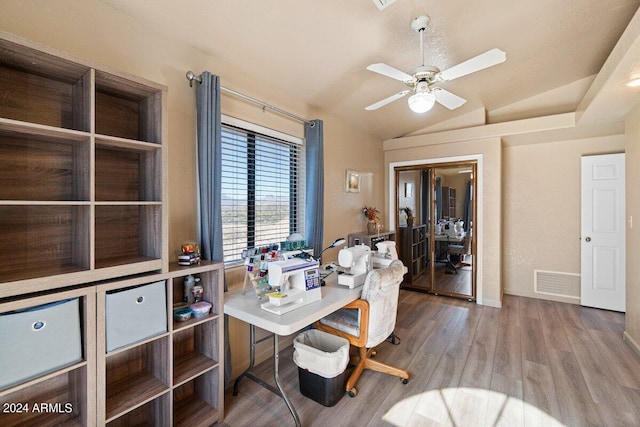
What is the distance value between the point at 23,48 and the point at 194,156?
38.9 inches

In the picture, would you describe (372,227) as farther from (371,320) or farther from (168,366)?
(168,366)

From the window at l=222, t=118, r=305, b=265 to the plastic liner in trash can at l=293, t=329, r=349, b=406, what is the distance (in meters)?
0.96

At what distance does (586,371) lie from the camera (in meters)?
2.31

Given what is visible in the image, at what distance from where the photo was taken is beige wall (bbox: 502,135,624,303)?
388 centimetres

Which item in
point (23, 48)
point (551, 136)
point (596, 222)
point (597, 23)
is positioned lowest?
point (596, 222)

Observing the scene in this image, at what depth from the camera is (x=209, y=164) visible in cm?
193

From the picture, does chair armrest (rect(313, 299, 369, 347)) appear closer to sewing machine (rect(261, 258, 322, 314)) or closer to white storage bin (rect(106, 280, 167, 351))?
sewing machine (rect(261, 258, 322, 314))

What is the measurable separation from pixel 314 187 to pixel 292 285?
1253mm

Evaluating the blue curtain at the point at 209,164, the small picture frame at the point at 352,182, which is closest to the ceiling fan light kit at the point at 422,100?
the blue curtain at the point at 209,164

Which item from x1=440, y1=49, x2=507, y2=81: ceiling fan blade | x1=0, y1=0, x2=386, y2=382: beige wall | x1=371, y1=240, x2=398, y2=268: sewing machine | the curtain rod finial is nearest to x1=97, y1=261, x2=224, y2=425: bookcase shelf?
x1=0, y1=0, x2=386, y2=382: beige wall

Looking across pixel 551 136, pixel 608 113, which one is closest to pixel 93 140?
pixel 608 113

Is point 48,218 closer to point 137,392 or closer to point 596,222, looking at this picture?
point 137,392

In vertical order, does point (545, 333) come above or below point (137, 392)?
below

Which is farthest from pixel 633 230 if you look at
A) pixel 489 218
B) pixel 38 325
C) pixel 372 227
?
pixel 38 325
